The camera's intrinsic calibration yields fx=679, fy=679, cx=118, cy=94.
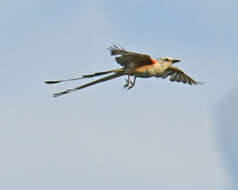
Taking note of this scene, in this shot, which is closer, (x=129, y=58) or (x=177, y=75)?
(x=129, y=58)

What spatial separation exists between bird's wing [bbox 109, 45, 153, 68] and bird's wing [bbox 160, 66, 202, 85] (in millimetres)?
2325

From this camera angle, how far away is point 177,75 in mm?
23531

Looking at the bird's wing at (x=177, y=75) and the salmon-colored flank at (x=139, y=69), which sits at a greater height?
the bird's wing at (x=177, y=75)

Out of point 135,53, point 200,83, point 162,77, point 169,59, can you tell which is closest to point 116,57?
point 135,53

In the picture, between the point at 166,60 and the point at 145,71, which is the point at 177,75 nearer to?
the point at 166,60

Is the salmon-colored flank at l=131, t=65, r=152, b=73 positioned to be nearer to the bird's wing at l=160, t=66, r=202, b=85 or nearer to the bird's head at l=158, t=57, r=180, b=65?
the bird's head at l=158, t=57, r=180, b=65

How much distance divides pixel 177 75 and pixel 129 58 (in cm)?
405

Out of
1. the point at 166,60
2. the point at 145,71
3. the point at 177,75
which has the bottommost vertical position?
the point at 145,71

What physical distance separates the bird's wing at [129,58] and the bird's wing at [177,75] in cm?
233

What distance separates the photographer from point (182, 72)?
923 inches

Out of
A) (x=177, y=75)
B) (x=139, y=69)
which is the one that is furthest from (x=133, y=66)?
(x=177, y=75)

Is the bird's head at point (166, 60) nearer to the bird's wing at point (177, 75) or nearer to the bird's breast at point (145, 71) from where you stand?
the bird's breast at point (145, 71)

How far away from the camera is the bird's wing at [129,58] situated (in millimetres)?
19167

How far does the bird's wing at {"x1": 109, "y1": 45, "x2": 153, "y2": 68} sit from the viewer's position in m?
19.2
